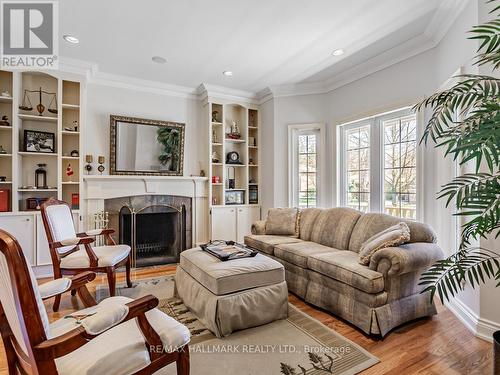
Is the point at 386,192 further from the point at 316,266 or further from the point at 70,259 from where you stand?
the point at 70,259

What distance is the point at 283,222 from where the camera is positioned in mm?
3834

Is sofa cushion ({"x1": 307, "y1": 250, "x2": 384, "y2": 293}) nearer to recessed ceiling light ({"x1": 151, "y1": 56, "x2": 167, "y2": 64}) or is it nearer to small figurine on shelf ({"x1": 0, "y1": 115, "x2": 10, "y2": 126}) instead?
recessed ceiling light ({"x1": 151, "y1": 56, "x2": 167, "y2": 64})

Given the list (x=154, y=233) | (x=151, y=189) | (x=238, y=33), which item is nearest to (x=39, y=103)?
(x=151, y=189)

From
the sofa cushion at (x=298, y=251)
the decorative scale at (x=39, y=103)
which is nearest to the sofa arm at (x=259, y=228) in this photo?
the sofa cushion at (x=298, y=251)

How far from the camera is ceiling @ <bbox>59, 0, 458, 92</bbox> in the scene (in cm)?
254

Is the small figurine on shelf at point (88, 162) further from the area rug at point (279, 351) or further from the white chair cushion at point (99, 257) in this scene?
the area rug at point (279, 351)

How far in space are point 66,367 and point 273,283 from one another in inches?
63.0

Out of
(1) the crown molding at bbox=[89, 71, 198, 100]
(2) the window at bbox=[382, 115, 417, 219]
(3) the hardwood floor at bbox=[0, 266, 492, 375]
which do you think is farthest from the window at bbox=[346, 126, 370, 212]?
(1) the crown molding at bbox=[89, 71, 198, 100]

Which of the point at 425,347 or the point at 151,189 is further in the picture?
the point at 151,189

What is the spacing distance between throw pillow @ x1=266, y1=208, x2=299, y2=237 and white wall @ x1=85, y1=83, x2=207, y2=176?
65.8 inches

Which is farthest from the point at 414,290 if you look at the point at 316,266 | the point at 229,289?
the point at 229,289

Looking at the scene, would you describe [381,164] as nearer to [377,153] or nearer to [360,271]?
[377,153]

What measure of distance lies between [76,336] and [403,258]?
2179 millimetres

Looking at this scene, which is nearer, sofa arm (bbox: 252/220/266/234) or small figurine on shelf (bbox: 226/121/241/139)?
sofa arm (bbox: 252/220/266/234)
